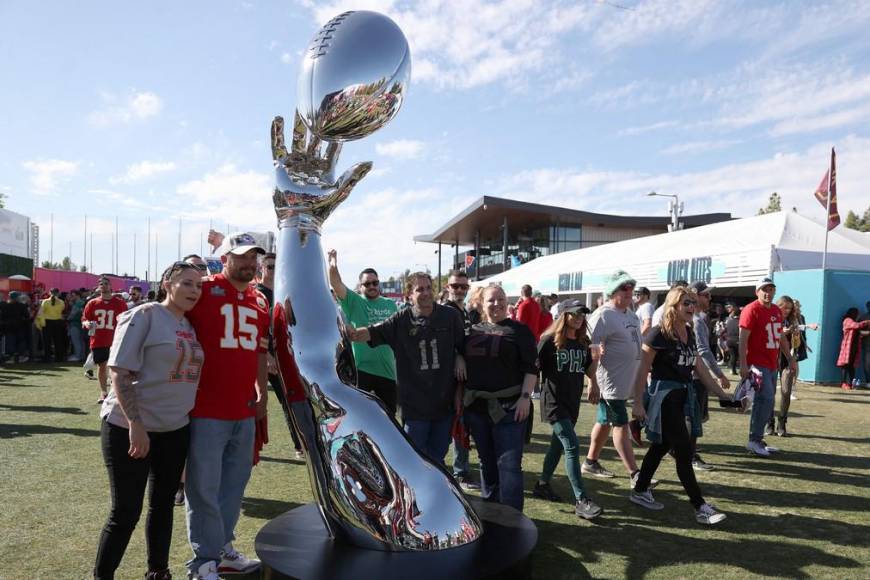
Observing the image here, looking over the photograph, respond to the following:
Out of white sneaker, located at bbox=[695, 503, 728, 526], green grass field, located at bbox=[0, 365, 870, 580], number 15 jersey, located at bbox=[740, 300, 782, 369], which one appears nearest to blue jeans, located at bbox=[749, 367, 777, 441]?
number 15 jersey, located at bbox=[740, 300, 782, 369]

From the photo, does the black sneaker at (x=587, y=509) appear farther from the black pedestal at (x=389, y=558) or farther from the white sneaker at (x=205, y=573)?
the white sneaker at (x=205, y=573)

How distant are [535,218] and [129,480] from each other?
4284cm

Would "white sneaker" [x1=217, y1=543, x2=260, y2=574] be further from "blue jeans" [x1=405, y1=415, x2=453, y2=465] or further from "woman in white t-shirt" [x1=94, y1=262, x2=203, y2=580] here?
"blue jeans" [x1=405, y1=415, x2=453, y2=465]

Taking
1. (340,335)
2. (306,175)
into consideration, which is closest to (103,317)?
(306,175)

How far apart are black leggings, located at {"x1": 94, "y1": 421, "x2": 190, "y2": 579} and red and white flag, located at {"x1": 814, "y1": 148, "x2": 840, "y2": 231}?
15.5 m

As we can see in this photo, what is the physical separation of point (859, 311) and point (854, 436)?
23.1 feet

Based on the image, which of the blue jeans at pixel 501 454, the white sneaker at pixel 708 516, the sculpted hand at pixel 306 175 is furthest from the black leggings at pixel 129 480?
the white sneaker at pixel 708 516

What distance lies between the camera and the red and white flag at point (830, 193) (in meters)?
14.0

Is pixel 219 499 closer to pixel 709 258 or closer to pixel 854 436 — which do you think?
pixel 854 436

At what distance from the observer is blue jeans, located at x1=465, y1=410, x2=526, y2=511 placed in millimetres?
4098

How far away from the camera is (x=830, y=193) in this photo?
1430 cm

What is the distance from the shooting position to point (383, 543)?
9.81 feet

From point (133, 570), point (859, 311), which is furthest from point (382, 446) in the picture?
point (859, 311)

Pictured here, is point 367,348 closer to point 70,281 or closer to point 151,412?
point 151,412
